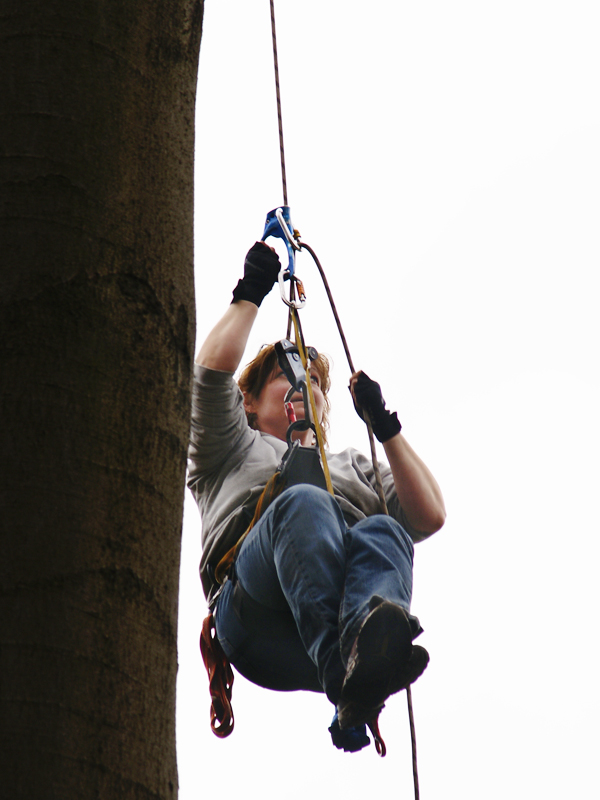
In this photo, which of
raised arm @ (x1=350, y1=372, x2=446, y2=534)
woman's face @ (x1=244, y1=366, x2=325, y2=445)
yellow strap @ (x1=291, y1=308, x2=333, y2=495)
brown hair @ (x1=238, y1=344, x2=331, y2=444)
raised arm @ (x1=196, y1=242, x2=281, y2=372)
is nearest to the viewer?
yellow strap @ (x1=291, y1=308, x2=333, y2=495)

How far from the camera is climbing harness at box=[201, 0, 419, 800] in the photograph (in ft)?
8.46

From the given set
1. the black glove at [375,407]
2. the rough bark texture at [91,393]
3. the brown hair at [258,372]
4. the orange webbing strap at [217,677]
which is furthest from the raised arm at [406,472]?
the rough bark texture at [91,393]

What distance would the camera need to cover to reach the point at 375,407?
9.55ft

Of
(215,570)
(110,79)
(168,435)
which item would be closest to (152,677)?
(168,435)

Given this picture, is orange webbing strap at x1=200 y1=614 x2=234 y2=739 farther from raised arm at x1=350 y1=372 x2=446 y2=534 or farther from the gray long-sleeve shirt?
raised arm at x1=350 y1=372 x2=446 y2=534

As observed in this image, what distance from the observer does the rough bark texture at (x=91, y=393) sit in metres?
0.89

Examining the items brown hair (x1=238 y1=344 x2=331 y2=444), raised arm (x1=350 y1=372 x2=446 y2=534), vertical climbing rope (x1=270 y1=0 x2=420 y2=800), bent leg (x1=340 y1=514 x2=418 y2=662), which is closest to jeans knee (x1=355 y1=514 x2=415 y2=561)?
bent leg (x1=340 y1=514 x2=418 y2=662)

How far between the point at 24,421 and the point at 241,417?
1.94 metres

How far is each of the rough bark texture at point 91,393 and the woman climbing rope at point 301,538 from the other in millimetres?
1014

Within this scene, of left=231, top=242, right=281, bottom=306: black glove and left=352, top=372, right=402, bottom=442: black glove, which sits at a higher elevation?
left=231, top=242, right=281, bottom=306: black glove

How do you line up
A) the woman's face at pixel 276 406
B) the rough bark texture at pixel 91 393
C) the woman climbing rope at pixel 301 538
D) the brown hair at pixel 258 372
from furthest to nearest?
the brown hair at pixel 258 372
the woman's face at pixel 276 406
the woman climbing rope at pixel 301 538
the rough bark texture at pixel 91 393

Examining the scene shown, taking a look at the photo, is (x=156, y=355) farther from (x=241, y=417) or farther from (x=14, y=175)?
(x=241, y=417)

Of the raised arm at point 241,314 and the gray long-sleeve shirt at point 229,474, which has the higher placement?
the raised arm at point 241,314

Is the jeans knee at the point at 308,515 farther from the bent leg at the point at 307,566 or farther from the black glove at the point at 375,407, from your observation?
the black glove at the point at 375,407
